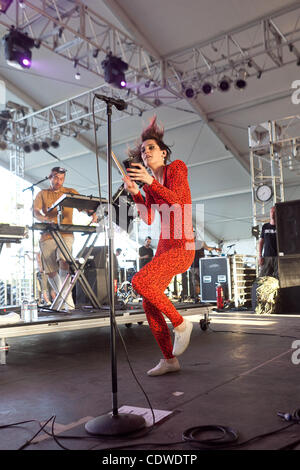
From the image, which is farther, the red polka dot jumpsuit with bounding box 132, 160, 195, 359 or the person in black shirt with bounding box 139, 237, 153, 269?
the person in black shirt with bounding box 139, 237, 153, 269

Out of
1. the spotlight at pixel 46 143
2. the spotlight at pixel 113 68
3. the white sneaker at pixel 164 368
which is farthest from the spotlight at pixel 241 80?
the white sneaker at pixel 164 368

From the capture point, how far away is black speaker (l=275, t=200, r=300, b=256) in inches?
281

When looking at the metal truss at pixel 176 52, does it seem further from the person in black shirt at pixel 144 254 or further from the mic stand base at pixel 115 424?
the mic stand base at pixel 115 424

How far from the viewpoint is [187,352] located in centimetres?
335

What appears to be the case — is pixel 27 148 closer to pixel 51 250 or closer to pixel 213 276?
pixel 213 276

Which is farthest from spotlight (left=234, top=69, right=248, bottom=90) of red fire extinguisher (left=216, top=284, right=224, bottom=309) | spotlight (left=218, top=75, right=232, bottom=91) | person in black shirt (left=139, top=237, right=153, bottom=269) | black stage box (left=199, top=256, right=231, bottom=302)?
person in black shirt (left=139, top=237, right=153, bottom=269)

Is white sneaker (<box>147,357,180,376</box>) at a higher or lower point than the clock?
lower

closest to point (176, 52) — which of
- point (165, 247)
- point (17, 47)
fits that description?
point (17, 47)

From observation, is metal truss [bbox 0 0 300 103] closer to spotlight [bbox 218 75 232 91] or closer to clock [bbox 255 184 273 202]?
spotlight [bbox 218 75 232 91]

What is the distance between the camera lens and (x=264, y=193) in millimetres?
9203

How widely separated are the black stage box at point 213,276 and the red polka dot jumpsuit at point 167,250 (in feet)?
Result: 22.2

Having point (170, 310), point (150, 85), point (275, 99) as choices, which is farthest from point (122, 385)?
point (275, 99)

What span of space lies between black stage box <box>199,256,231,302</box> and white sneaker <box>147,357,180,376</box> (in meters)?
6.69
